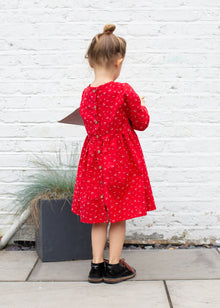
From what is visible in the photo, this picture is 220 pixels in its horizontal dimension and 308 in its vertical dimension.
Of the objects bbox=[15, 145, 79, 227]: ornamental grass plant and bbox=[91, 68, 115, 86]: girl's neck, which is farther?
bbox=[15, 145, 79, 227]: ornamental grass plant

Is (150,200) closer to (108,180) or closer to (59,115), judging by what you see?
(108,180)

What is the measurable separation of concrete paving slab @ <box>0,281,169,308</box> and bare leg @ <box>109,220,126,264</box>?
161 millimetres

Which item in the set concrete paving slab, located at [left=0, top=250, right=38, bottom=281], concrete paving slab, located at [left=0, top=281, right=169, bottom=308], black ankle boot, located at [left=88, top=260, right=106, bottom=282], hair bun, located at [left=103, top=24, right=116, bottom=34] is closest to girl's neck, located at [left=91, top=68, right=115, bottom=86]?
hair bun, located at [left=103, top=24, right=116, bottom=34]

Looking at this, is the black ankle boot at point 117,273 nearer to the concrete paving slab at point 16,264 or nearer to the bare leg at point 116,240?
the bare leg at point 116,240

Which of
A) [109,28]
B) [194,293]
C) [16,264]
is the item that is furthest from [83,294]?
[109,28]

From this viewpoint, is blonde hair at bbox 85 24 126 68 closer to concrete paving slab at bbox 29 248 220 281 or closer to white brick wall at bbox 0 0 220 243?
white brick wall at bbox 0 0 220 243

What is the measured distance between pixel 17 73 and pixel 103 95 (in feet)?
3.91

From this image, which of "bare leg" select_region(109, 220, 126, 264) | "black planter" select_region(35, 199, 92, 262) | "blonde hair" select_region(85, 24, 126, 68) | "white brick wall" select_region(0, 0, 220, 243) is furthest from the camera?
"white brick wall" select_region(0, 0, 220, 243)

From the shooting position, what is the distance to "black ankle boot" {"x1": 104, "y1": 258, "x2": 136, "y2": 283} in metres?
2.57

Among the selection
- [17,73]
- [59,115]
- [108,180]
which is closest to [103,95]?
[108,180]

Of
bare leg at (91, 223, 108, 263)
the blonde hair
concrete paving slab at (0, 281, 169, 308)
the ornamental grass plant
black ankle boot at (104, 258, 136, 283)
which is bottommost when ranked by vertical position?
concrete paving slab at (0, 281, 169, 308)

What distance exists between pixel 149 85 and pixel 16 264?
1715mm

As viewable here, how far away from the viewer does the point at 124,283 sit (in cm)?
256

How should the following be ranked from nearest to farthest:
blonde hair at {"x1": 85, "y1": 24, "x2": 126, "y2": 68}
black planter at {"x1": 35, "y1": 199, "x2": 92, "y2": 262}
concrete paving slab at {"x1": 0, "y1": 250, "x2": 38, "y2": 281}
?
blonde hair at {"x1": 85, "y1": 24, "x2": 126, "y2": 68}
concrete paving slab at {"x1": 0, "y1": 250, "x2": 38, "y2": 281}
black planter at {"x1": 35, "y1": 199, "x2": 92, "y2": 262}
